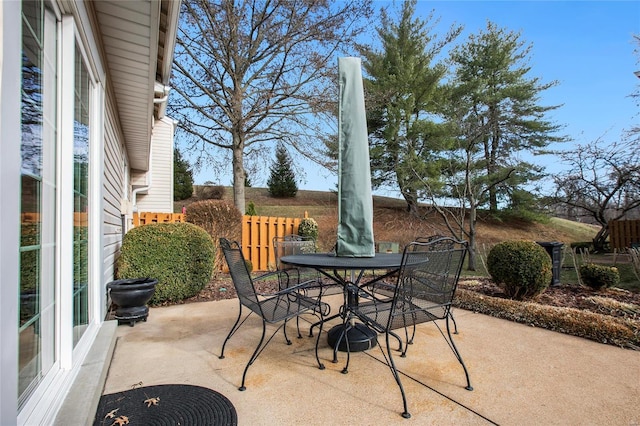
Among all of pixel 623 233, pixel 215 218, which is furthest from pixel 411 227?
pixel 215 218

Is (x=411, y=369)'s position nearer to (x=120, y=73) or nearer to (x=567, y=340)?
(x=567, y=340)

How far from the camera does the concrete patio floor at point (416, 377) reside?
6.22ft

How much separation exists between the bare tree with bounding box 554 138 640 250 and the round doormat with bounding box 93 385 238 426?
41.7ft

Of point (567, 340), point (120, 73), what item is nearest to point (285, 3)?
point (120, 73)

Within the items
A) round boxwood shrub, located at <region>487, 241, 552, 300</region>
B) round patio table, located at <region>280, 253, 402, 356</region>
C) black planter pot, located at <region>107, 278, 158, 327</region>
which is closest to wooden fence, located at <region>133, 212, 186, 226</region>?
black planter pot, located at <region>107, 278, 158, 327</region>

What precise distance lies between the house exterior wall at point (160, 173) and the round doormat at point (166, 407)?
10.0 m

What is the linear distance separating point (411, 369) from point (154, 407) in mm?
1698

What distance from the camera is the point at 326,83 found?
11836mm

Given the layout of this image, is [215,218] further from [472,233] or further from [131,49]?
[472,233]

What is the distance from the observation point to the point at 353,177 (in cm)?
288

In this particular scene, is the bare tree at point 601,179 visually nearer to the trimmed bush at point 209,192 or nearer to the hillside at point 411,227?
the hillside at point 411,227

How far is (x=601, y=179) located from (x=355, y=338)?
12.6 metres

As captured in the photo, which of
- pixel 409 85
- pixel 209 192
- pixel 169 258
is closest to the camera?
pixel 169 258

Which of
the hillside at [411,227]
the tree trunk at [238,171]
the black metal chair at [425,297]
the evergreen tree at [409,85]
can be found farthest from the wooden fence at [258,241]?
the evergreen tree at [409,85]
